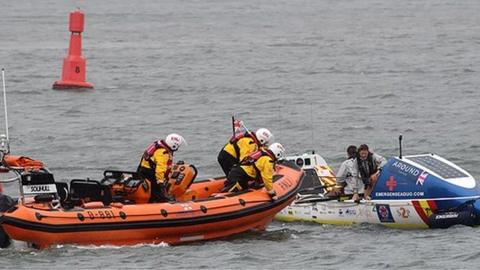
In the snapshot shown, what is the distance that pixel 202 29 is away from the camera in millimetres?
52500

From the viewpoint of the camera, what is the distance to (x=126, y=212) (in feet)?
59.0

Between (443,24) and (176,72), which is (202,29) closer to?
(443,24)

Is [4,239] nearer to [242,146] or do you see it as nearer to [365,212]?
[242,146]

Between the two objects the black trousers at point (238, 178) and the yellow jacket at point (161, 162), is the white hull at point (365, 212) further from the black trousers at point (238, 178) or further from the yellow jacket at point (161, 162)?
the yellow jacket at point (161, 162)

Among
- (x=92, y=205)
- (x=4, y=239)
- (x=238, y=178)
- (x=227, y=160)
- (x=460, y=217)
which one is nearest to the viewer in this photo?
(x=4, y=239)

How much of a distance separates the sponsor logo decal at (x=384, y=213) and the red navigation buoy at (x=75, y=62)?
1427 centimetres

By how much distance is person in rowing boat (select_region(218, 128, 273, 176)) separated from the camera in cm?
1983

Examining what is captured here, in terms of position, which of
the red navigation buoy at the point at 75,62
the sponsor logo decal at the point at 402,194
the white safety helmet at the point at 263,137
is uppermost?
the red navigation buoy at the point at 75,62

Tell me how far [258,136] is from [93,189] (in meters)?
2.61

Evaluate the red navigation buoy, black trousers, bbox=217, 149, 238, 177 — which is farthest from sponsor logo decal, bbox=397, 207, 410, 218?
the red navigation buoy

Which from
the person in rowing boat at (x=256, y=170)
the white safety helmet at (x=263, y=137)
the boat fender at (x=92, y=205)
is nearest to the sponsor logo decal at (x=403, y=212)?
the person in rowing boat at (x=256, y=170)

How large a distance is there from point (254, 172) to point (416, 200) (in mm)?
2196

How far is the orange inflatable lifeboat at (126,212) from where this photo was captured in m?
17.5

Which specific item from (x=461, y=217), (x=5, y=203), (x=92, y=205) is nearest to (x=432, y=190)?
(x=461, y=217)
